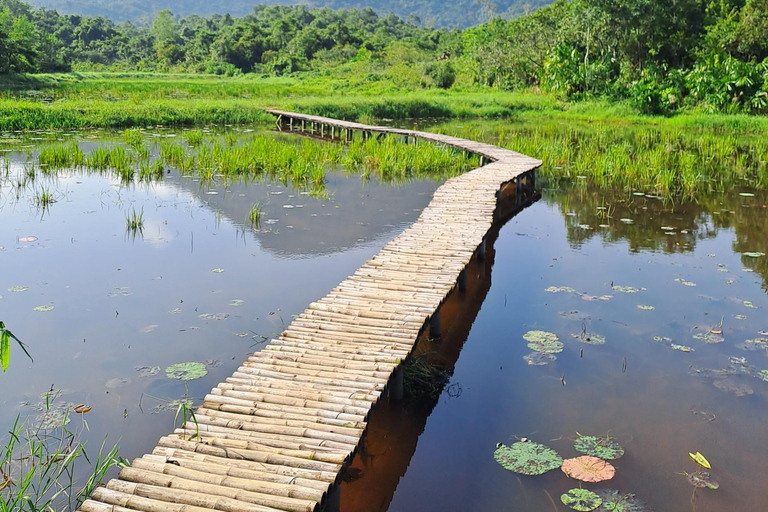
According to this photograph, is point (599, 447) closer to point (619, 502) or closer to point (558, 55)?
point (619, 502)

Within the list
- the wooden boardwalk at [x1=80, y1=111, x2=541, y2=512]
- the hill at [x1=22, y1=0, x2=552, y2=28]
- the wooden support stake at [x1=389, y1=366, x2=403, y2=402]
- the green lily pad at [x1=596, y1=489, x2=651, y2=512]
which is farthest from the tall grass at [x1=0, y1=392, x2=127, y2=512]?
the hill at [x1=22, y1=0, x2=552, y2=28]

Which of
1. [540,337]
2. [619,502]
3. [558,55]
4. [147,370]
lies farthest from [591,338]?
[558,55]

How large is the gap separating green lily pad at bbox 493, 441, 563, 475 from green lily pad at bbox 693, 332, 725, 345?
181 cm

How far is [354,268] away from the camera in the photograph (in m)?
6.06

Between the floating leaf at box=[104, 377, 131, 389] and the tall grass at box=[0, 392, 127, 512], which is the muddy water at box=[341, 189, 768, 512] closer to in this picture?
the tall grass at box=[0, 392, 127, 512]

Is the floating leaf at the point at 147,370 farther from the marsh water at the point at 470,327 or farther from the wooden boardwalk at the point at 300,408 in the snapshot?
the wooden boardwalk at the point at 300,408

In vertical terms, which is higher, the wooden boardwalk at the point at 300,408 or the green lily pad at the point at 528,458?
the wooden boardwalk at the point at 300,408

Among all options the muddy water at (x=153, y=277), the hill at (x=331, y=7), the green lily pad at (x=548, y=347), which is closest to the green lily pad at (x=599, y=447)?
the green lily pad at (x=548, y=347)

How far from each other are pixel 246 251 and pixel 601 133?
12.0 m

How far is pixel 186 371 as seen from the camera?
13.3ft

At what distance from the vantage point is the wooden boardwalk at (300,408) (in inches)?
96.3

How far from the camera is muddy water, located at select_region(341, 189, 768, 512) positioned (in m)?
3.11

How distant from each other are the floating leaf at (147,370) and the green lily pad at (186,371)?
62mm

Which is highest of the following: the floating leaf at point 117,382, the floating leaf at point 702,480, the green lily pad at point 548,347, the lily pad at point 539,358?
the green lily pad at point 548,347
